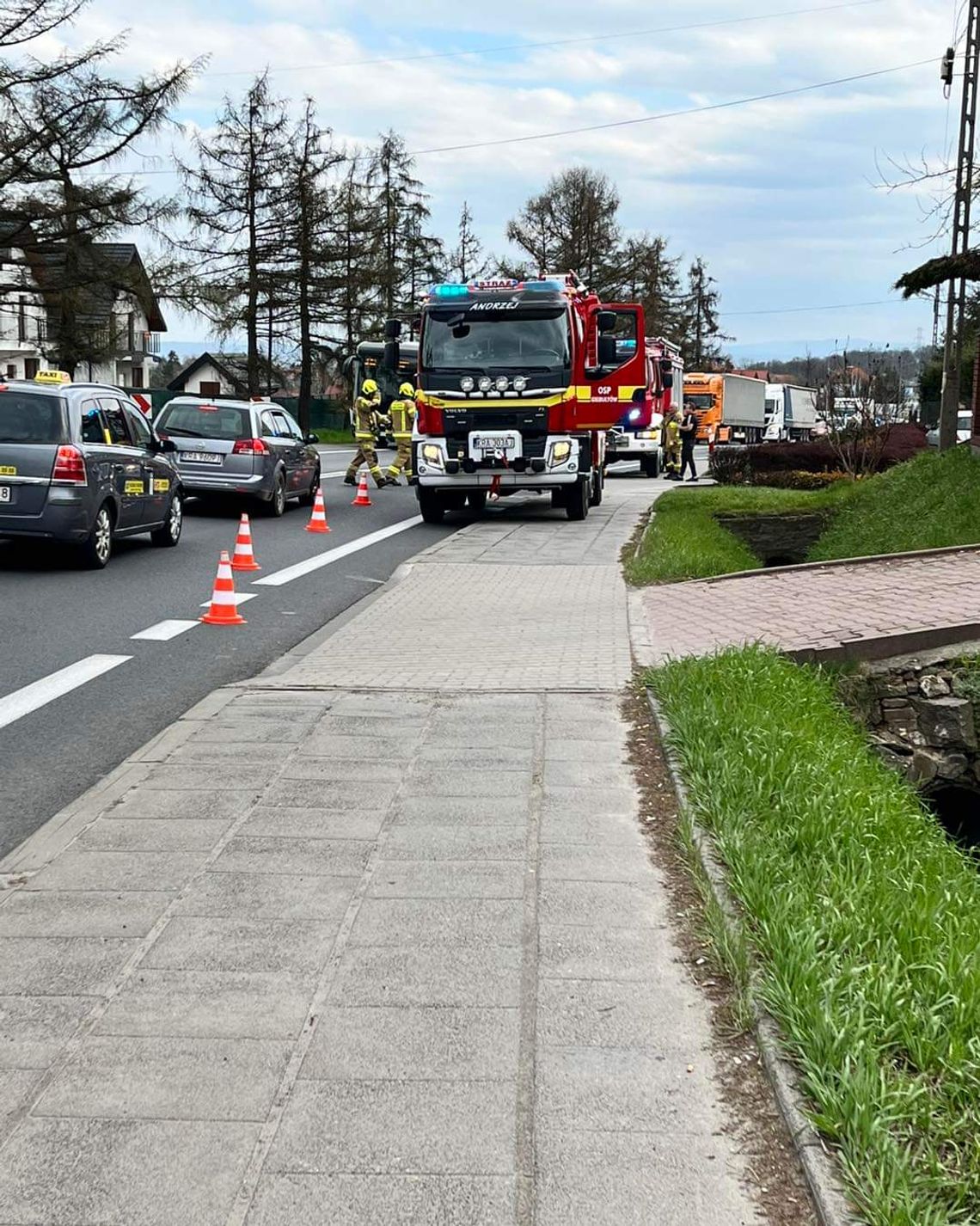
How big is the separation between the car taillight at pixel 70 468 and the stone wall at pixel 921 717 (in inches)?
293

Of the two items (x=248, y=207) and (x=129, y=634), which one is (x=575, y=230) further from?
(x=129, y=634)

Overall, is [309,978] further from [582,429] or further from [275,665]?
[582,429]

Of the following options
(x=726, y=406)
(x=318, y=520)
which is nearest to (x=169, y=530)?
(x=318, y=520)

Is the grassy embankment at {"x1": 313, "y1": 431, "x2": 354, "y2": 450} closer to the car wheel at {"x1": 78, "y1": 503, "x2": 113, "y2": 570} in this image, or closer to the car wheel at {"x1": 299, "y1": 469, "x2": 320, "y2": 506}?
the car wheel at {"x1": 299, "y1": 469, "x2": 320, "y2": 506}

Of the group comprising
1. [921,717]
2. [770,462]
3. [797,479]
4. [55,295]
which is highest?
[55,295]

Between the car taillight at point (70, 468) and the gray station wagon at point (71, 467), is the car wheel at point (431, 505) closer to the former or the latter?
the gray station wagon at point (71, 467)

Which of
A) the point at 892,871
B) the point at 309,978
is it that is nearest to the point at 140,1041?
the point at 309,978

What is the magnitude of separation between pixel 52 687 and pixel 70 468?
5.35 metres

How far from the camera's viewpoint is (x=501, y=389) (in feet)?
62.7

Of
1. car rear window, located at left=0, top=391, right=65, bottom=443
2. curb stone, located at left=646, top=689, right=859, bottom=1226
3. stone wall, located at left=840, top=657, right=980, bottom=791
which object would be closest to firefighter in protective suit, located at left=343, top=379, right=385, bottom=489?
car rear window, located at left=0, top=391, right=65, bottom=443

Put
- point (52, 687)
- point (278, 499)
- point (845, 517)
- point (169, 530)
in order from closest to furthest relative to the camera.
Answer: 1. point (52, 687)
2. point (169, 530)
3. point (278, 499)
4. point (845, 517)

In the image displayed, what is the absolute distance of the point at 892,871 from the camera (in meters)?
4.71

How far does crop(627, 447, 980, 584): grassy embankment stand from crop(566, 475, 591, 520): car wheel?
3.39ft

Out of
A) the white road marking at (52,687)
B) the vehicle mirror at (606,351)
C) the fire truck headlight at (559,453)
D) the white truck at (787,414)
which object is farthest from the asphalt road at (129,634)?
the white truck at (787,414)
